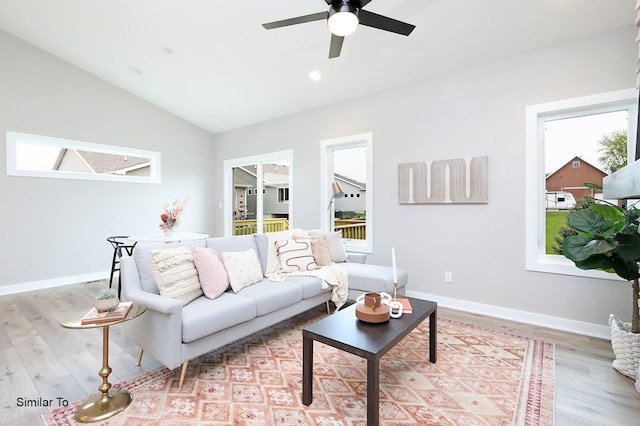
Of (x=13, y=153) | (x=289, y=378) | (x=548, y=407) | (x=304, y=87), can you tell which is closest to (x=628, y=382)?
(x=548, y=407)

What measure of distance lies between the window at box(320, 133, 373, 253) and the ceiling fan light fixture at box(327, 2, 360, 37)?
7.74 ft

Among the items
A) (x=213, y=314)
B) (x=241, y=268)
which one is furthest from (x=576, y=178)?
(x=213, y=314)

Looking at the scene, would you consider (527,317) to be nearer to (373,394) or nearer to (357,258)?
(357,258)

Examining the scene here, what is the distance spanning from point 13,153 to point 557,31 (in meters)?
6.85

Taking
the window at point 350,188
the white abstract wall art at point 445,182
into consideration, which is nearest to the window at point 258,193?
the window at point 350,188

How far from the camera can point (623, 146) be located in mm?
2947

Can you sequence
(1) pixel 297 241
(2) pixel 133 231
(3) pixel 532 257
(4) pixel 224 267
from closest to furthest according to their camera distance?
(4) pixel 224 267 → (3) pixel 532 257 → (1) pixel 297 241 → (2) pixel 133 231

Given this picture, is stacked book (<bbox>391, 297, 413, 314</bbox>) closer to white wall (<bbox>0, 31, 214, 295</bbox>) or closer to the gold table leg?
the gold table leg

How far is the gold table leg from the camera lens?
1.80 meters

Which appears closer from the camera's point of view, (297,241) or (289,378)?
(289,378)

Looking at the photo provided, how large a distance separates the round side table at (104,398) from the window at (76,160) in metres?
4.20

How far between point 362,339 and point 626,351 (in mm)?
2039

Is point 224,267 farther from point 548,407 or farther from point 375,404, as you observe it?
point 548,407

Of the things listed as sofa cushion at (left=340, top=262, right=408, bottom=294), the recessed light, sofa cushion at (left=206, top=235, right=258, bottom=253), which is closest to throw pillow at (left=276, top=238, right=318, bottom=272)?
sofa cushion at (left=206, top=235, right=258, bottom=253)
